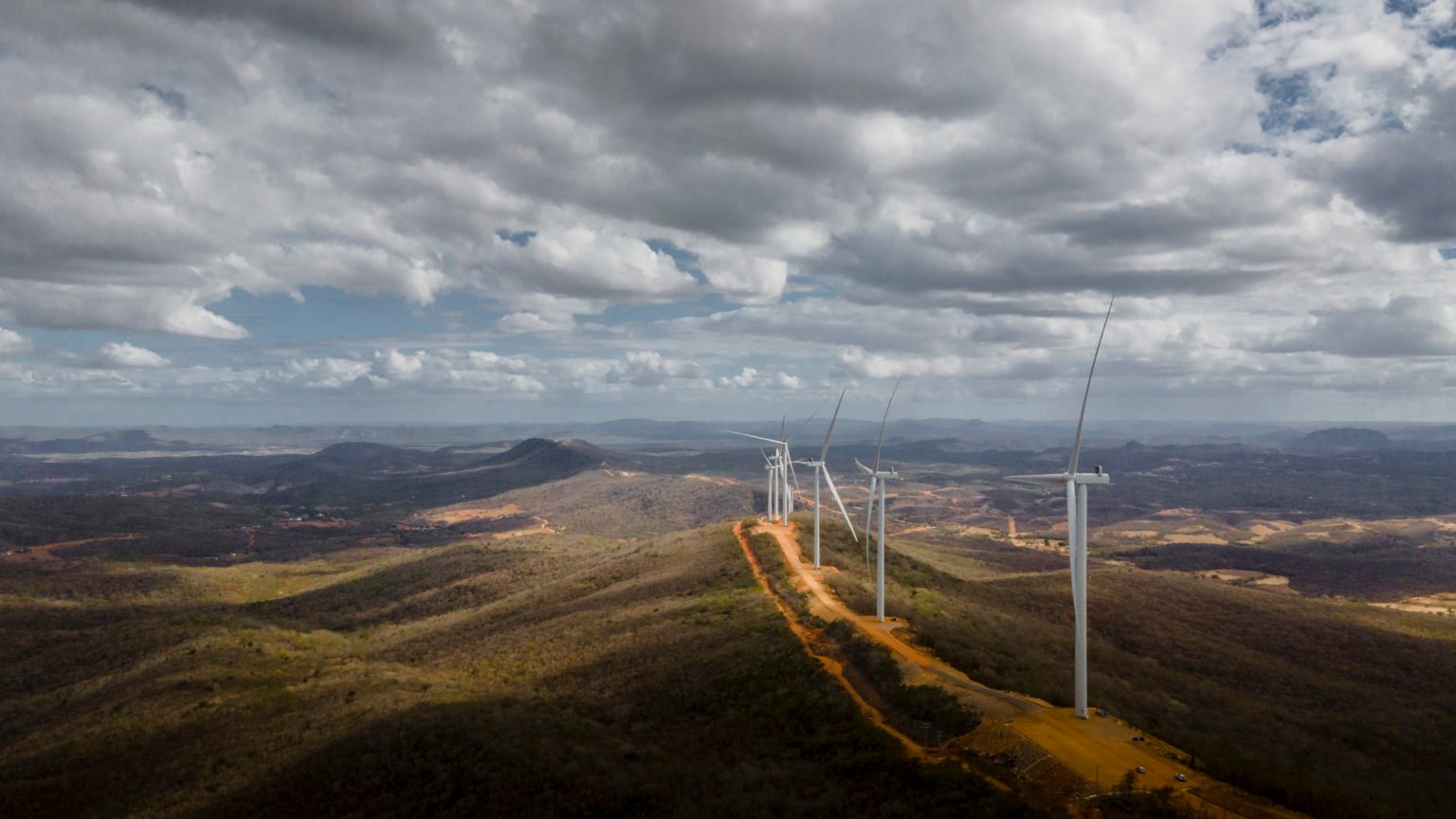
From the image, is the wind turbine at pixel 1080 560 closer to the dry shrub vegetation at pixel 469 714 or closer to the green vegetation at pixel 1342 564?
the dry shrub vegetation at pixel 469 714

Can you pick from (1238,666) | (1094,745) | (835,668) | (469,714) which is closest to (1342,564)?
(1238,666)

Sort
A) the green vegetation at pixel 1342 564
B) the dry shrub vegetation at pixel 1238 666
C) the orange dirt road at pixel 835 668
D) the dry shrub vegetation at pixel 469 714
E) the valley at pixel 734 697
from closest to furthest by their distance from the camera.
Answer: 1. the valley at pixel 734 697
2. the dry shrub vegetation at pixel 1238 666
3. the dry shrub vegetation at pixel 469 714
4. the orange dirt road at pixel 835 668
5. the green vegetation at pixel 1342 564

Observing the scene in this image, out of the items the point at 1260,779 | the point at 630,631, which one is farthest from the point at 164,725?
the point at 1260,779

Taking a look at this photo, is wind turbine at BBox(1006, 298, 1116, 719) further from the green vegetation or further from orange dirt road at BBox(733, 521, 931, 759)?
the green vegetation

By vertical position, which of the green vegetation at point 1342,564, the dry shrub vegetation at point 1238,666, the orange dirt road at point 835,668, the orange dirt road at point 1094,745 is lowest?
the green vegetation at point 1342,564

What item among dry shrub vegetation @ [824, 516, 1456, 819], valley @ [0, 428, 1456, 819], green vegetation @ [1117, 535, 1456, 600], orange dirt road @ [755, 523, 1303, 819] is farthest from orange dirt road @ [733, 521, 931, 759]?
green vegetation @ [1117, 535, 1456, 600]

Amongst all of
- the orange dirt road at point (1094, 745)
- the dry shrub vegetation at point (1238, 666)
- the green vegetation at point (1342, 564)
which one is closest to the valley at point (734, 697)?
the orange dirt road at point (1094, 745)
